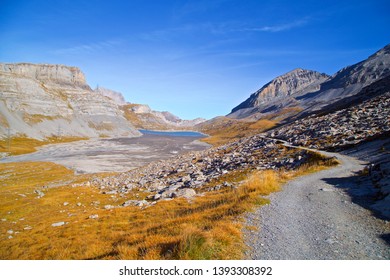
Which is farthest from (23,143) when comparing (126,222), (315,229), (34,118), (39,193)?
(315,229)

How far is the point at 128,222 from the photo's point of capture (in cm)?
1877

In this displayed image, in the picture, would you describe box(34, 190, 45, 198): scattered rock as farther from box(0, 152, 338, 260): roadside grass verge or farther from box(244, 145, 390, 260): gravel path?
box(244, 145, 390, 260): gravel path

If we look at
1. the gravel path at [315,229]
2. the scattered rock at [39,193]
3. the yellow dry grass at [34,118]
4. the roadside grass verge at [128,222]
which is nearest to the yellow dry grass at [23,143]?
the yellow dry grass at [34,118]

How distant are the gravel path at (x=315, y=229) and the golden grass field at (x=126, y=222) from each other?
2.81 ft

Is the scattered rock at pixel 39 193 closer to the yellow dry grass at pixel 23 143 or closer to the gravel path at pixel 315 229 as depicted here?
the gravel path at pixel 315 229

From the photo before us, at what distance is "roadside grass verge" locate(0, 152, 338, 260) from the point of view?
7277mm

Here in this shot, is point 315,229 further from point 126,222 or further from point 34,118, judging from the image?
point 34,118

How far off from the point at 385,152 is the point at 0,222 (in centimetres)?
4756

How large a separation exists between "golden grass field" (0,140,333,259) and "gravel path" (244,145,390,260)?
2.81 ft

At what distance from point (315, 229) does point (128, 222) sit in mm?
15177

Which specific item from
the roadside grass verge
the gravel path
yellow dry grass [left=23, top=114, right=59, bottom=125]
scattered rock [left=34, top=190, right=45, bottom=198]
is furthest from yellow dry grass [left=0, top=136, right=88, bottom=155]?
the gravel path
